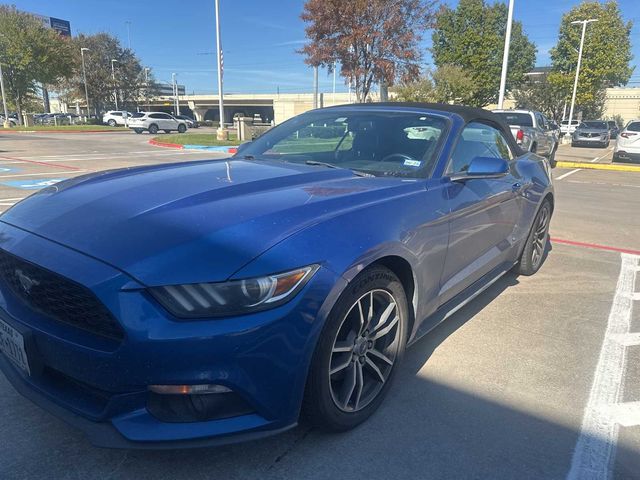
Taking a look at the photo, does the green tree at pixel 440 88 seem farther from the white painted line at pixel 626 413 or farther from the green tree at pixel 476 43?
the white painted line at pixel 626 413

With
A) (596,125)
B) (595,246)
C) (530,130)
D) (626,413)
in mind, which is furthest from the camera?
(596,125)

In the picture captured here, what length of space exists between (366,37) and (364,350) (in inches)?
842

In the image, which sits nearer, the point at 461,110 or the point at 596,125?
the point at 461,110

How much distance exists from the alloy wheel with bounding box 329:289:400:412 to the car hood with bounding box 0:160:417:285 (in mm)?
500

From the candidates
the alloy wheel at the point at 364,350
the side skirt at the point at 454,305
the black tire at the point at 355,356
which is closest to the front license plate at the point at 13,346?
the black tire at the point at 355,356

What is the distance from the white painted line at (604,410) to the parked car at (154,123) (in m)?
37.4

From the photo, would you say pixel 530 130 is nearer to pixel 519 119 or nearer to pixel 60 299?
pixel 519 119

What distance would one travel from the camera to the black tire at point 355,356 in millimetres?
2031

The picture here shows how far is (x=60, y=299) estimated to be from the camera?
1.88m

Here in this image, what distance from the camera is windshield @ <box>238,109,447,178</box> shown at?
10.3ft

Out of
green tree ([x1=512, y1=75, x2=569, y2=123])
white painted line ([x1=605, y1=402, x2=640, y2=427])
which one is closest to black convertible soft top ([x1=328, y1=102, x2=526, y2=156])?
white painted line ([x1=605, y1=402, x2=640, y2=427])

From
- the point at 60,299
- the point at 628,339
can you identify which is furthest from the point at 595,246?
the point at 60,299

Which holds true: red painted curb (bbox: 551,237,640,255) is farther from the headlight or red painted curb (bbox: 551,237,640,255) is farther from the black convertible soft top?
the headlight

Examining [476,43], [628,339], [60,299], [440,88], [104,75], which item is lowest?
[628,339]
